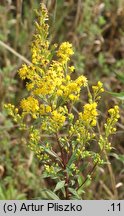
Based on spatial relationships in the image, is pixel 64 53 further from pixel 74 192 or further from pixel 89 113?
pixel 74 192

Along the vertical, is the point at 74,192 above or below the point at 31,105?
below

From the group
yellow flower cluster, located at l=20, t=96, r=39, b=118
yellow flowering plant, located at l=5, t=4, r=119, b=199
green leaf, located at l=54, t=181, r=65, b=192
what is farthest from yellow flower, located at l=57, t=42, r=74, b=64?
green leaf, located at l=54, t=181, r=65, b=192

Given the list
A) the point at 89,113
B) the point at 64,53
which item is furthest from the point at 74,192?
the point at 64,53

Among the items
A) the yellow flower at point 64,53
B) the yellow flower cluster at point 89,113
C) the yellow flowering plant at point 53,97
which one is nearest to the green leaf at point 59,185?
the yellow flowering plant at point 53,97

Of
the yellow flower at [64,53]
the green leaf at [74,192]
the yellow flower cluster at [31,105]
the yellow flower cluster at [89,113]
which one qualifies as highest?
the yellow flower at [64,53]

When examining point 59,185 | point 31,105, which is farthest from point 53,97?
point 59,185

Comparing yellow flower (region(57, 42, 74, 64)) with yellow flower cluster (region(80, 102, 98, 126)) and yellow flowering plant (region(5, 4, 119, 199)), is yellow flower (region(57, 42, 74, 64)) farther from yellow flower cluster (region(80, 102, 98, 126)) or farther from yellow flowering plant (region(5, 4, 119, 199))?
yellow flower cluster (region(80, 102, 98, 126))

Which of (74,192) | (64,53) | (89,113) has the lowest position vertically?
(74,192)

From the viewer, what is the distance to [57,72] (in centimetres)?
125

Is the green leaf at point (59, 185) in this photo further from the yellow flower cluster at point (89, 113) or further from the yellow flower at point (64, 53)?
the yellow flower at point (64, 53)

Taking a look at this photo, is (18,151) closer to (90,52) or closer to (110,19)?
(90,52)

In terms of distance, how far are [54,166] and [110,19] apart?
180 cm

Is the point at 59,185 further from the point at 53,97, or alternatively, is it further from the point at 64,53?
the point at 64,53

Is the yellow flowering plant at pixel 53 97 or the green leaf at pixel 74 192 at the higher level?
the yellow flowering plant at pixel 53 97
